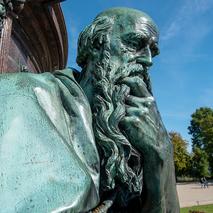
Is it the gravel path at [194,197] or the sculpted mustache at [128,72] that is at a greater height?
the sculpted mustache at [128,72]

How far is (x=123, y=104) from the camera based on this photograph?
177 centimetres

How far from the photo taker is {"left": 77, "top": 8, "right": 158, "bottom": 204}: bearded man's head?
1681 mm

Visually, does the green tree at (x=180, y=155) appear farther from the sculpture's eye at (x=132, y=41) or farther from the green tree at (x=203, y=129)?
the sculpture's eye at (x=132, y=41)

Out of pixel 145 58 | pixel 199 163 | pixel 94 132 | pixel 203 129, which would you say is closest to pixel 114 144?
pixel 94 132

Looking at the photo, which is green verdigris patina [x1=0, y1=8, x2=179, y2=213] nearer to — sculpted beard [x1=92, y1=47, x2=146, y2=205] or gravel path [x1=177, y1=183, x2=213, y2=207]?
sculpted beard [x1=92, y1=47, x2=146, y2=205]

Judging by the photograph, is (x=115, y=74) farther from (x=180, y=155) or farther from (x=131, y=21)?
(x=180, y=155)

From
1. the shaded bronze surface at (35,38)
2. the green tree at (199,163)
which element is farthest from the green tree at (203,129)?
the shaded bronze surface at (35,38)

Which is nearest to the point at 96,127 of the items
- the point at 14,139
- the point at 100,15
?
the point at 14,139

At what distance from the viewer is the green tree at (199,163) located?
60150 millimetres

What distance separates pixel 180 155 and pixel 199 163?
122 inches

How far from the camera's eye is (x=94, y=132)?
1714mm

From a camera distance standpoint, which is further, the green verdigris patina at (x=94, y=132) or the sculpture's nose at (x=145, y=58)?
the sculpture's nose at (x=145, y=58)

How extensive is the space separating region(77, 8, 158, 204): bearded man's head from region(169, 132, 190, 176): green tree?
57970 mm

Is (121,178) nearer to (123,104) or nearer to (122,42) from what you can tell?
(123,104)
